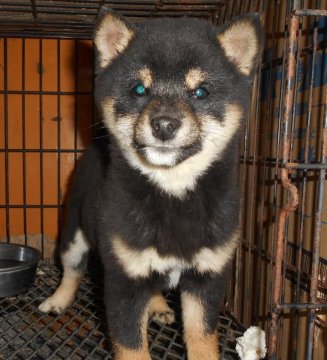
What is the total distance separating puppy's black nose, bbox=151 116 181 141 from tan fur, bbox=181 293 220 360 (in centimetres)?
71

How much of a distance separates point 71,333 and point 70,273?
1.40ft

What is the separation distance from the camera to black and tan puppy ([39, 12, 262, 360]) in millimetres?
1449

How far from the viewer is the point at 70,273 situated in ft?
7.66

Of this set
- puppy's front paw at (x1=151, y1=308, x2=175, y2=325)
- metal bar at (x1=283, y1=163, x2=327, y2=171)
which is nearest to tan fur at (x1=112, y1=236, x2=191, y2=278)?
metal bar at (x1=283, y1=163, x2=327, y2=171)

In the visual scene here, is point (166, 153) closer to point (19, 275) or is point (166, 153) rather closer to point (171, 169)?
point (171, 169)

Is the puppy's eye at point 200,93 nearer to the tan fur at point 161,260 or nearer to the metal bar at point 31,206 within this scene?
the tan fur at point 161,260

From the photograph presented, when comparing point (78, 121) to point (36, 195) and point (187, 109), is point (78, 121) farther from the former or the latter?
point (187, 109)

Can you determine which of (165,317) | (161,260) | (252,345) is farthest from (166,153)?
(165,317)

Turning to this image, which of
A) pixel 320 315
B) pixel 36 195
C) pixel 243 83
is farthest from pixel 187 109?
pixel 36 195

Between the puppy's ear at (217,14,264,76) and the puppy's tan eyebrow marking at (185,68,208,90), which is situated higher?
the puppy's ear at (217,14,264,76)

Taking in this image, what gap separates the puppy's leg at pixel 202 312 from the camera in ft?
5.24

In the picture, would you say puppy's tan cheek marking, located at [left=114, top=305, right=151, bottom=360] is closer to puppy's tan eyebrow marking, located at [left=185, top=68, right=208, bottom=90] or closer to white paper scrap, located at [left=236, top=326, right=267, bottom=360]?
white paper scrap, located at [left=236, top=326, right=267, bottom=360]

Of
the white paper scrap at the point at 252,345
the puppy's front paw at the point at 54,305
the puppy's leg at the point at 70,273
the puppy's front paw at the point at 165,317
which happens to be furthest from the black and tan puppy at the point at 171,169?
the puppy's front paw at the point at 54,305

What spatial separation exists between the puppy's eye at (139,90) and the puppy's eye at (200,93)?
0.62 ft
